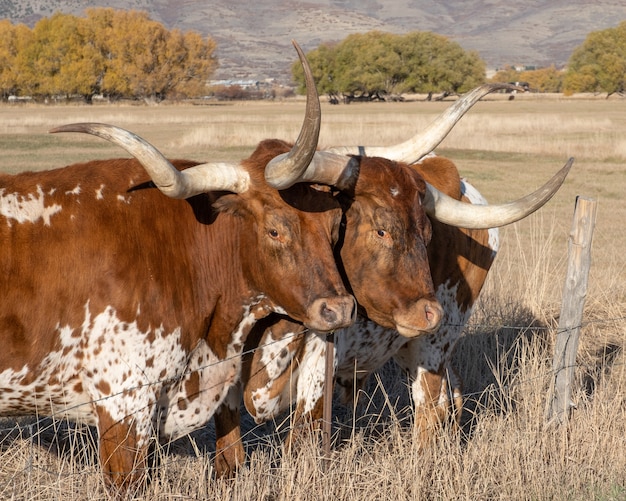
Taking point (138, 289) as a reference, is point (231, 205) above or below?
above

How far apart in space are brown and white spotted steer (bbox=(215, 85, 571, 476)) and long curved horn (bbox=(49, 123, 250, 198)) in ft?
1.38

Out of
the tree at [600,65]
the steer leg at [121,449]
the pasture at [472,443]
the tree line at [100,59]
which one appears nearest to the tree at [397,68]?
the tree at [600,65]

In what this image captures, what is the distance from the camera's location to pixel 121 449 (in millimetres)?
3891

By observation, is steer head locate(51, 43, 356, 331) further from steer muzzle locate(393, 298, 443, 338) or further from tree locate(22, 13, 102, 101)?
tree locate(22, 13, 102, 101)

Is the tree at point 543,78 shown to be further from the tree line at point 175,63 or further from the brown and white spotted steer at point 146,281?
the brown and white spotted steer at point 146,281

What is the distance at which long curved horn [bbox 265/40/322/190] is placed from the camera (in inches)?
138

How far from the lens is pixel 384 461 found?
4.49m

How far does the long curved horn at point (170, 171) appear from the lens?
373 centimetres

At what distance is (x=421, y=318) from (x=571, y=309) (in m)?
1.63

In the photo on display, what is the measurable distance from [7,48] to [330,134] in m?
76.3

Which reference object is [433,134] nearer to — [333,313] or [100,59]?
[333,313]

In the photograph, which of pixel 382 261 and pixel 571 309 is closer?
pixel 382 261

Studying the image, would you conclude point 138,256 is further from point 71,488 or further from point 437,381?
point 437,381

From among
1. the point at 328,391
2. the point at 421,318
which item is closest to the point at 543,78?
the point at 328,391
